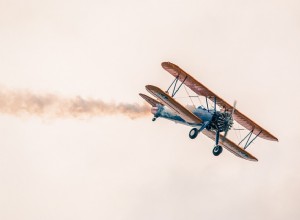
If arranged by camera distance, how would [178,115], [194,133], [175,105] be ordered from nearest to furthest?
→ [175,105] → [194,133] → [178,115]

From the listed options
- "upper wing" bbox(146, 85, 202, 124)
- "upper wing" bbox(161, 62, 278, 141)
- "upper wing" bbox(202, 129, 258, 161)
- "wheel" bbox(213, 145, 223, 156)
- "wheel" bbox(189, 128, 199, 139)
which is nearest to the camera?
"upper wing" bbox(146, 85, 202, 124)

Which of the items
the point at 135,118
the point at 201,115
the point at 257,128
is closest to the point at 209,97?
the point at 201,115

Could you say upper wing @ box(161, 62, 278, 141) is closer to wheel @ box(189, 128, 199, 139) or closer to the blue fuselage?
the blue fuselage

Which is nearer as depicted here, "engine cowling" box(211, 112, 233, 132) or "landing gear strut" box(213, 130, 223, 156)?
"engine cowling" box(211, 112, 233, 132)

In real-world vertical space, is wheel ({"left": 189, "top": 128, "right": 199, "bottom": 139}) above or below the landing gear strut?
above

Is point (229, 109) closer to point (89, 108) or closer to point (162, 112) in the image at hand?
point (162, 112)

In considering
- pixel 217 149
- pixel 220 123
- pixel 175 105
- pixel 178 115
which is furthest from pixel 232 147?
pixel 175 105

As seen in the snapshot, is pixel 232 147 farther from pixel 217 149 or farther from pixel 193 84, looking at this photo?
pixel 193 84

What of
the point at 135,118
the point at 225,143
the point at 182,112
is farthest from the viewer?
the point at 135,118
